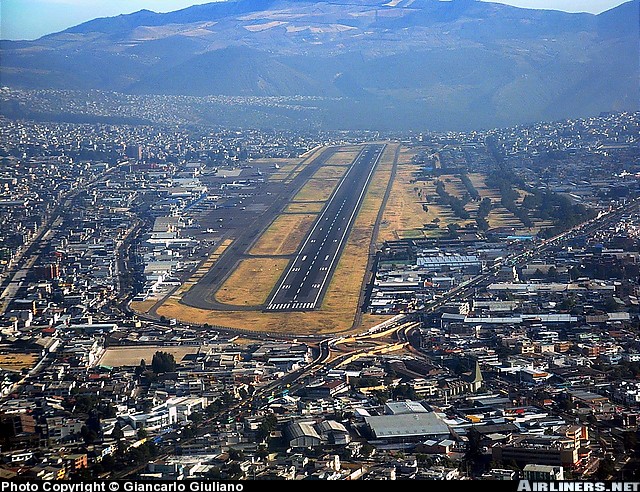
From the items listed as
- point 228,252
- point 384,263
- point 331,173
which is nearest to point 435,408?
point 384,263

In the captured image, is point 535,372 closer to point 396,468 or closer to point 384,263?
point 396,468

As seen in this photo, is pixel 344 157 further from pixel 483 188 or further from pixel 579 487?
pixel 579 487

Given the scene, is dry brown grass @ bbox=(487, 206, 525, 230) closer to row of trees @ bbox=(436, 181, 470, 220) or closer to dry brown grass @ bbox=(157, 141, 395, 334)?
row of trees @ bbox=(436, 181, 470, 220)

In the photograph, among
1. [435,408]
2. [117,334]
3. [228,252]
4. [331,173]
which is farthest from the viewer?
[331,173]

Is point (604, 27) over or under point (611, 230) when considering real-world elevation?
over

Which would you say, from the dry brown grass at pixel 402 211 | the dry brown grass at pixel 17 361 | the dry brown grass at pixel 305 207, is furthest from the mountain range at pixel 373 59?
the dry brown grass at pixel 17 361

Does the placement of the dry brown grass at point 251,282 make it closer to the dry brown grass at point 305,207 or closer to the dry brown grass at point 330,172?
the dry brown grass at point 305,207

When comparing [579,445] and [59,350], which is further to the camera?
[59,350]
